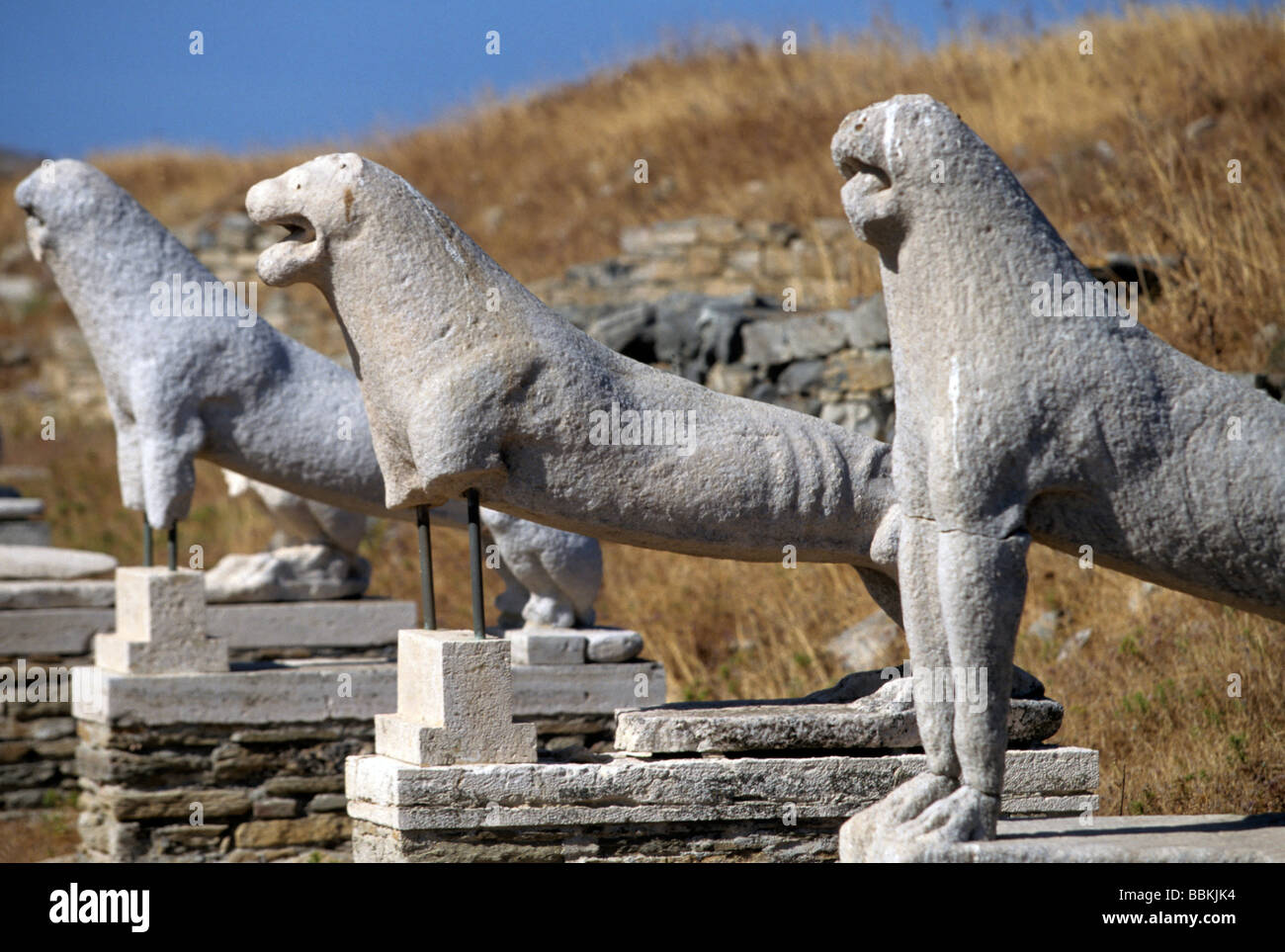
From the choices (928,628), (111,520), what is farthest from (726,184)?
(928,628)

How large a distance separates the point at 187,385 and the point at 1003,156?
7913 millimetres

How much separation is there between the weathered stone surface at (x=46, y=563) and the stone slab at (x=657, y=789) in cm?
425

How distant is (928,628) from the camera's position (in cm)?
379

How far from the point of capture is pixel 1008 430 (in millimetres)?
3557

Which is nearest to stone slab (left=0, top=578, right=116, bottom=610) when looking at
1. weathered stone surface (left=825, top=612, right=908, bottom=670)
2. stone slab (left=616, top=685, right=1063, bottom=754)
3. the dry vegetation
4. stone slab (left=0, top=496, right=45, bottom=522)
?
stone slab (left=0, top=496, right=45, bottom=522)

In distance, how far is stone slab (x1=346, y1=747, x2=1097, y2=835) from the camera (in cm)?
474

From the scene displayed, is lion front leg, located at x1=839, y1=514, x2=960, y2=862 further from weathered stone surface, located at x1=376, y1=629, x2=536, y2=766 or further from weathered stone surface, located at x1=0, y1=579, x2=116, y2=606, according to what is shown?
weathered stone surface, located at x1=0, y1=579, x2=116, y2=606

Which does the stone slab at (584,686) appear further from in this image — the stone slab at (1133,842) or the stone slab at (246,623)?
the stone slab at (1133,842)

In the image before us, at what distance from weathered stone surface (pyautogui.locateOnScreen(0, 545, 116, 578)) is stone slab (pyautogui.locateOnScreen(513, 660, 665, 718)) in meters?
2.99

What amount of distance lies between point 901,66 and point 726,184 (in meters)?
2.49

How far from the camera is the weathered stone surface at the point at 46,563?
28.2 ft

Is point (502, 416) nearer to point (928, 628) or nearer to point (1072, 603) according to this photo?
point (928, 628)

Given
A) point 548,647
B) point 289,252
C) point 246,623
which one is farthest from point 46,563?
point 289,252
